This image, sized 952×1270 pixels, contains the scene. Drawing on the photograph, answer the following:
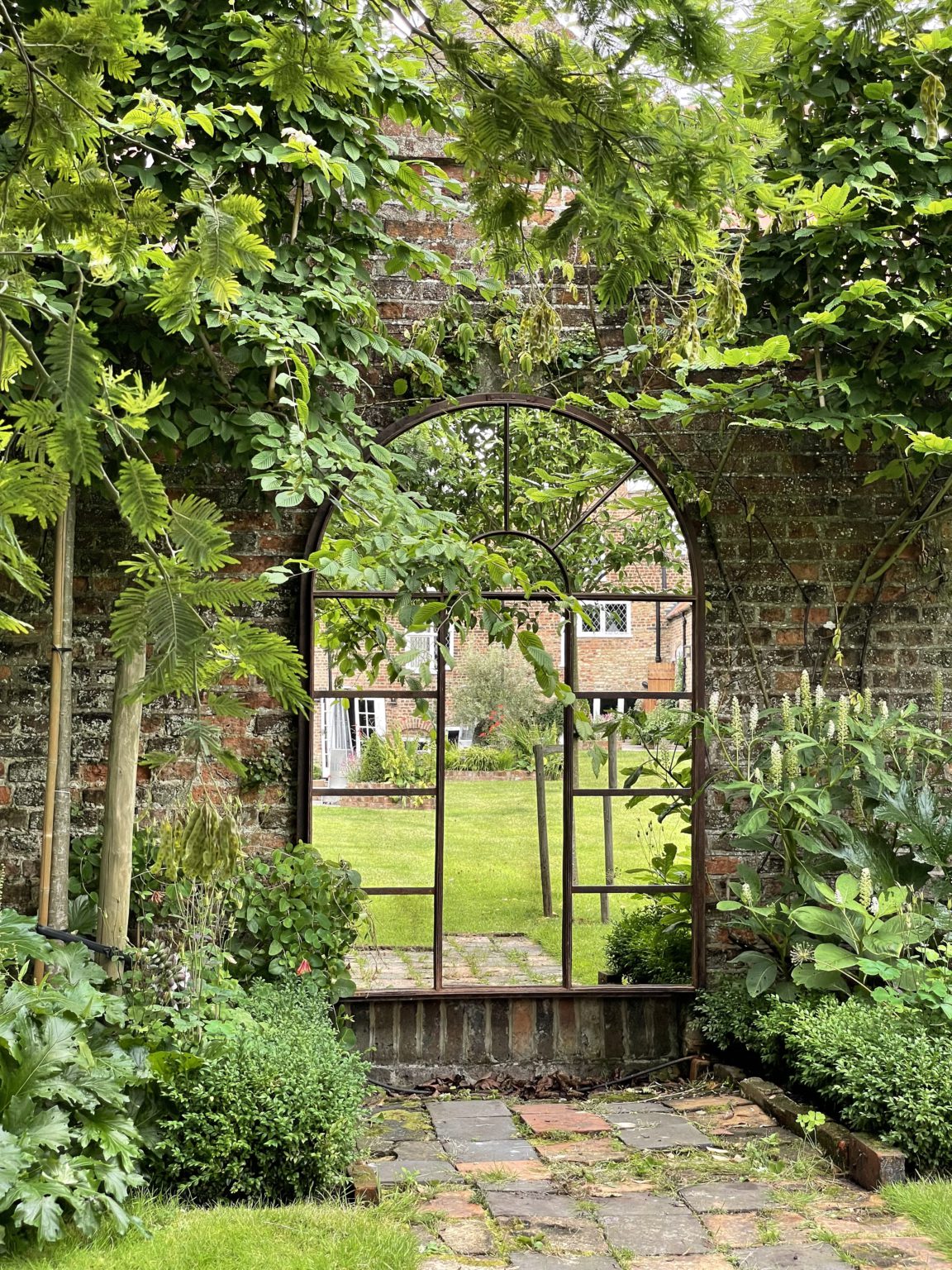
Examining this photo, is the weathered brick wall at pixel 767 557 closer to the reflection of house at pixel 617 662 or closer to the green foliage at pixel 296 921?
the reflection of house at pixel 617 662

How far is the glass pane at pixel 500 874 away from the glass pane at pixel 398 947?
283 millimetres

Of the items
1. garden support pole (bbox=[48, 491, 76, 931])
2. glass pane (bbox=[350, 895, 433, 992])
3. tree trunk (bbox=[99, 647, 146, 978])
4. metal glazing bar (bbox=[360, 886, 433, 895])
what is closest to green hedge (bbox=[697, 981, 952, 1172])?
metal glazing bar (bbox=[360, 886, 433, 895])

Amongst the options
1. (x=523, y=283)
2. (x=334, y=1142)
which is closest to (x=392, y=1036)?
(x=334, y=1142)

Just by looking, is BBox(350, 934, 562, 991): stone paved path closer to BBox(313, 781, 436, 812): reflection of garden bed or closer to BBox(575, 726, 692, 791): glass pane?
BBox(313, 781, 436, 812): reflection of garden bed

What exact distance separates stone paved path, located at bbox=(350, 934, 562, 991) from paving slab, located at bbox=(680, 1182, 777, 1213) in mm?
1683

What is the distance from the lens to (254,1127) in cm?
326

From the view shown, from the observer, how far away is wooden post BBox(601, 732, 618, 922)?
529 cm

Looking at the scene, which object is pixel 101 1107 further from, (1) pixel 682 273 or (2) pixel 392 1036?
(1) pixel 682 273

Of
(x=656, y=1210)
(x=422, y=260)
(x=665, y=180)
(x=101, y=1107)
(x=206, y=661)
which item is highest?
(x=422, y=260)

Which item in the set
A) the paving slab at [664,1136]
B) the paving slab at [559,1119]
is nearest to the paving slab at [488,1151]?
the paving slab at [559,1119]

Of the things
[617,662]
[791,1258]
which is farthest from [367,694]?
[791,1258]

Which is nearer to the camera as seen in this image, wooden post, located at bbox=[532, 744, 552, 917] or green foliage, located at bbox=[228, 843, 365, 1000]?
green foliage, located at bbox=[228, 843, 365, 1000]

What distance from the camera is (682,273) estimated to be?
204 inches

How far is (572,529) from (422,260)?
1259 millimetres
